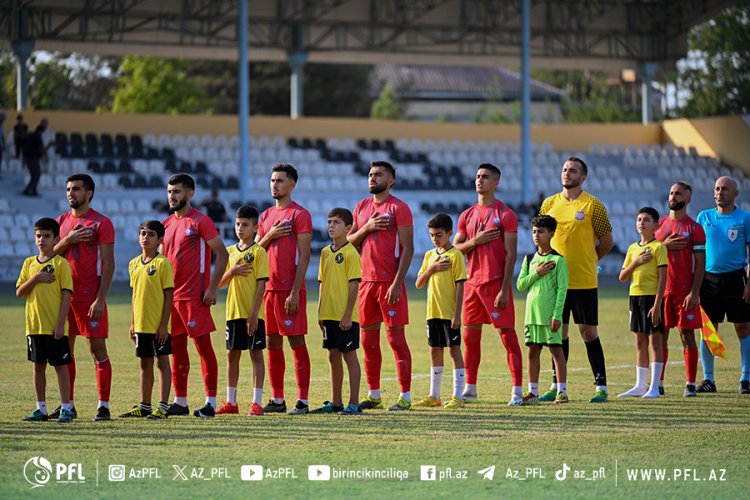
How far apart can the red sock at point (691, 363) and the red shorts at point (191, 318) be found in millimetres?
4452

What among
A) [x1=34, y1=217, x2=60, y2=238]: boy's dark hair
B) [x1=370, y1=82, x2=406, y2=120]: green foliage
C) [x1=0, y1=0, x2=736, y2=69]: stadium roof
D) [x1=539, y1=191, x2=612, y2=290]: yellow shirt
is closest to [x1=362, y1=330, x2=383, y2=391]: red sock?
[x1=539, y1=191, x2=612, y2=290]: yellow shirt

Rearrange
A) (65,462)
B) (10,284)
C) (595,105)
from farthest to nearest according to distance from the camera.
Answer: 1. (595,105)
2. (10,284)
3. (65,462)

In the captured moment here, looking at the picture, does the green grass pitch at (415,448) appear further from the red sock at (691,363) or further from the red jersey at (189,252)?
the red jersey at (189,252)

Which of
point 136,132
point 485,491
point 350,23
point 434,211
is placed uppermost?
point 350,23

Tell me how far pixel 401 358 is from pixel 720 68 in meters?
56.4

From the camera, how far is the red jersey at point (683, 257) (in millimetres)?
A: 11969

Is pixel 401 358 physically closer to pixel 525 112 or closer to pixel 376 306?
pixel 376 306

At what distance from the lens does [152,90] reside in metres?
63.1

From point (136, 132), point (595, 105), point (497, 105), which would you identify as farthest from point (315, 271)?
point (497, 105)

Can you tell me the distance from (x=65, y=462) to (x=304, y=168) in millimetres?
30051

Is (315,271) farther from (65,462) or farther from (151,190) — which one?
(65,462)

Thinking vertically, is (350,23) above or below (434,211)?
above

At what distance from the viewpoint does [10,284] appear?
93.5ft

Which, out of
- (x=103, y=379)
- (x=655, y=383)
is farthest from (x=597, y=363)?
(x=103, y=379)
